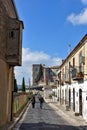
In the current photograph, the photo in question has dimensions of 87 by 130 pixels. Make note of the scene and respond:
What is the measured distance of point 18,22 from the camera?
2011cm

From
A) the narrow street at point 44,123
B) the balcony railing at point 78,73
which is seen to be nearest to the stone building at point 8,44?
the narrow street at point 44,123

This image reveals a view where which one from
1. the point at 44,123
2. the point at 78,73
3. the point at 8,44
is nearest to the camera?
the point at 8,44

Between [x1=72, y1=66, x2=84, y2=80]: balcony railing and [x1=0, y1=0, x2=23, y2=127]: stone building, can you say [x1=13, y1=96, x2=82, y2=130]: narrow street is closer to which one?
[x1=0, y1=0, x2=23, y2=127]: stone building

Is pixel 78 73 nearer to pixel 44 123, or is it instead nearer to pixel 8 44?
pixel 44 123

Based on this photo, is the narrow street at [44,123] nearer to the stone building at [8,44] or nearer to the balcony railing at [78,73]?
the stone building at [8,44]

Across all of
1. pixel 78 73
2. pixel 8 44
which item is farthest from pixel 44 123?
pixel 78 73

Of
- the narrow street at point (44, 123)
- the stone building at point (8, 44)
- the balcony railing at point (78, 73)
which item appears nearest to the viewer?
the stone building at point (8, 44)

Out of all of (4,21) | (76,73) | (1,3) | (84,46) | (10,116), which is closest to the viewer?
(1,3)

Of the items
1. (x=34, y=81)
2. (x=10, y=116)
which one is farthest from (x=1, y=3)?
(x=34, y=81)

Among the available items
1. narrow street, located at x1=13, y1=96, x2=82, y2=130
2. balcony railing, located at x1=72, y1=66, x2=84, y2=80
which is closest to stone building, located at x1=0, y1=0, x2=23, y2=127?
narrow street, located at x1=13, y1=96, x2=82, y2=130

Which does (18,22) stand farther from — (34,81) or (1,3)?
(34,81)

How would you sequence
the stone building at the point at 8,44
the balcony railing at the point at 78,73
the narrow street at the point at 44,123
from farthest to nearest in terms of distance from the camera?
the balcony railing at the point at 78,73, the narrow street at the point at 44,123, the stone building at the point at 8,44

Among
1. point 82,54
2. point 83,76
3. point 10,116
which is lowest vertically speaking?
point 10,116

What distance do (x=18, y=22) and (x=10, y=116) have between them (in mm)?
6886
